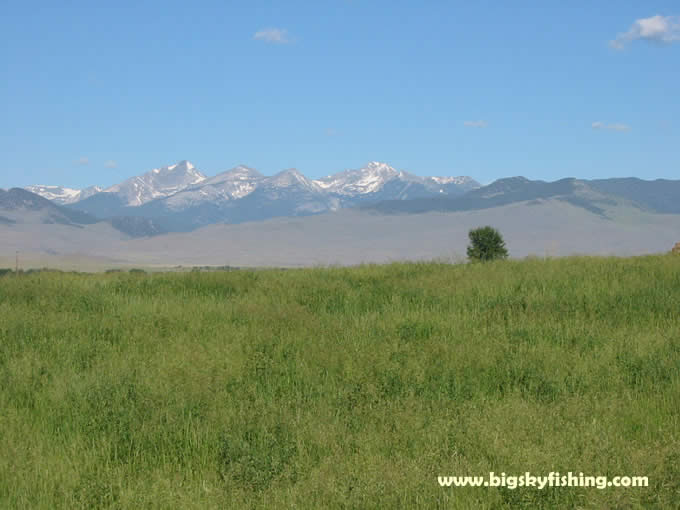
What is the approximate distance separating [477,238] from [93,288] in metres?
38.2

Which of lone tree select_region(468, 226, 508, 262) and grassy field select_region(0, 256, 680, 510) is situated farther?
lone tree select_region(468, 226, 508, 262)

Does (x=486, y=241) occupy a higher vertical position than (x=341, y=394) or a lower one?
higher

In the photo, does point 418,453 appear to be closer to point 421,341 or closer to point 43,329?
point 421,341

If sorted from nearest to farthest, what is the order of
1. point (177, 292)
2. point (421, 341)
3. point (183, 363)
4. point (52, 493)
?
point (52, 493) < point (183, 363) < point (421, 341) < point (177, 292)

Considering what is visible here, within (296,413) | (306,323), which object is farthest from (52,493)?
(306,323)

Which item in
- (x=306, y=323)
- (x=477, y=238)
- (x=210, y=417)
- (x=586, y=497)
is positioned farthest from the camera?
(x=477, y=238)

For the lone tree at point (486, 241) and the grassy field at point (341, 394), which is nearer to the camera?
the grassy field at point (341, 394)

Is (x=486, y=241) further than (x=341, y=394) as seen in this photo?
Yes

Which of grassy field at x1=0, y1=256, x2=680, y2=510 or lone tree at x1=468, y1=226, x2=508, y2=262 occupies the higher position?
lone tree at x1=468, y1=226, x2=508, y2=262

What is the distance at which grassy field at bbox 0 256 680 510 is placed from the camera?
5.46 metres

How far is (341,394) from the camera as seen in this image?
Answer: 7602 millimetres

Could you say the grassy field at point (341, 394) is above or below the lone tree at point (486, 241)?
below

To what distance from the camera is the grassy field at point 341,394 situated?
546 cm

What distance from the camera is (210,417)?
6.99m
